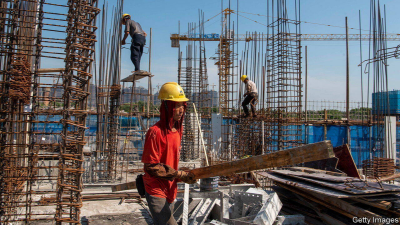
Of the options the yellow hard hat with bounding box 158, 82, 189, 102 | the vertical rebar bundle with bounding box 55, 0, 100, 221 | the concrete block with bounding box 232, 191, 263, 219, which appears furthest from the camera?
the concrete block with bounding box 232, 191, 263, 219

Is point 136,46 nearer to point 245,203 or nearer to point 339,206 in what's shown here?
point 245,203

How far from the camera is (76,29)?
4102mm

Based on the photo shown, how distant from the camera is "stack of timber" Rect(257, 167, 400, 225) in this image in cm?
408

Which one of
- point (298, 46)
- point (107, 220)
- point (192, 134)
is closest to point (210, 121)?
point (192, 134)

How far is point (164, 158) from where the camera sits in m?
2.71

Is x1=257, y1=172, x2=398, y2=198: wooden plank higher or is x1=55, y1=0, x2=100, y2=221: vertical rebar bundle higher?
x1=55, y1=0, x2=100, y2=221: vertical rebar bundle

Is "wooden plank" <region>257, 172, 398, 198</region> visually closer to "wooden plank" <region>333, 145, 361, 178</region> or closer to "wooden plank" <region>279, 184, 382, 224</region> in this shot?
"wooden plank" <region>279, 184, 382, 224</region>

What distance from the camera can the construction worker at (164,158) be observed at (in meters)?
2.54

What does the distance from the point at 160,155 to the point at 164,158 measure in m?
0.09

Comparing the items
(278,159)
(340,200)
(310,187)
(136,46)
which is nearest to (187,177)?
(278,159)

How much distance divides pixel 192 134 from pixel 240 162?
575 inches

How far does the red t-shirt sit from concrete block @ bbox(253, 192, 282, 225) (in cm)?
184

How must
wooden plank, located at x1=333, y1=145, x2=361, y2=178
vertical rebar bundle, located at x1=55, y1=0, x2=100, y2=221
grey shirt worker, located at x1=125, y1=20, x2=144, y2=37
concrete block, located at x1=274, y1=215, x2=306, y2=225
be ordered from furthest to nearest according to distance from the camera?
grey shirt worker, located at x1=125, y1=20, x2=144, y2=37
wooden plank, located at x1=333, y1=145, x2=361, y2=178
concrete block, located at x1=274, y1=215, x2=306, y2=225
vertical rebar bundle, located at x1=55, y1=0, x2=100, y2=221

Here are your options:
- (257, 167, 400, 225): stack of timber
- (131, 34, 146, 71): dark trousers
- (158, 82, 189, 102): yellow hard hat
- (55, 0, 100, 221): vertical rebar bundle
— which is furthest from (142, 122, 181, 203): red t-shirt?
(131, 34, 146, 71): dark trousers
